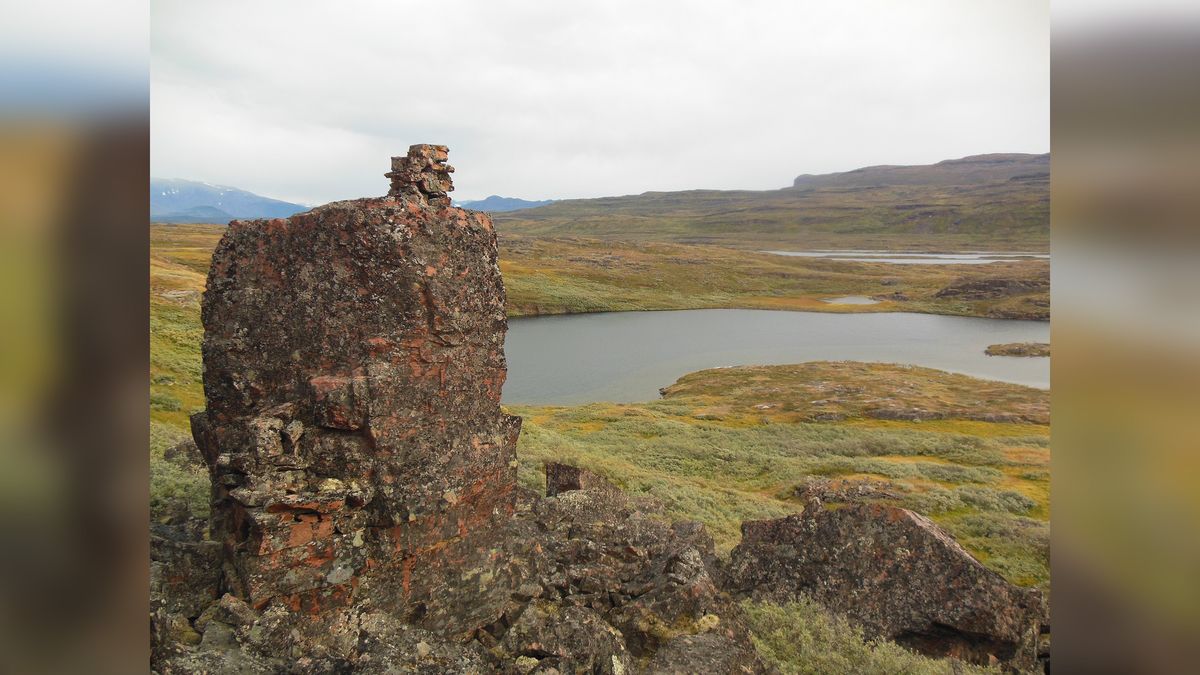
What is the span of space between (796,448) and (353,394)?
32.6m

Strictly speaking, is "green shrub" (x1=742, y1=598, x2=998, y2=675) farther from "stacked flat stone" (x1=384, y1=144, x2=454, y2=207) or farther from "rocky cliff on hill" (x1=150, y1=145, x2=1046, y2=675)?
"stacked flat stone" (x1=384, y1=144, x2=454, y2=207)

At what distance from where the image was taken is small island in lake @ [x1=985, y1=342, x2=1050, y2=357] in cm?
7368

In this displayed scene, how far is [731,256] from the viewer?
551 ft

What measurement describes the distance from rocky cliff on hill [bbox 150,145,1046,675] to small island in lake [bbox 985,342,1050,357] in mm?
78666

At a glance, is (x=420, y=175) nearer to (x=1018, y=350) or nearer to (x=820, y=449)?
(x=820, y=449)

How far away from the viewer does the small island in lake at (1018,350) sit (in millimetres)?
73675

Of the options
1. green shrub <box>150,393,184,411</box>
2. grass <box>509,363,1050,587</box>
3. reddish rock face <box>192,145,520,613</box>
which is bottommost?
grass <box>509,363,1050,587</box>

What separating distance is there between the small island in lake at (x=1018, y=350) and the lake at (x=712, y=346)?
136cm

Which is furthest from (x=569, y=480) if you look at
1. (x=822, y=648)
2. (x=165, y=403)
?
(x=165, y=403)
